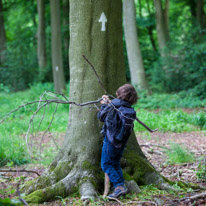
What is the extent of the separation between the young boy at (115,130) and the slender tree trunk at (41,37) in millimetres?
19281

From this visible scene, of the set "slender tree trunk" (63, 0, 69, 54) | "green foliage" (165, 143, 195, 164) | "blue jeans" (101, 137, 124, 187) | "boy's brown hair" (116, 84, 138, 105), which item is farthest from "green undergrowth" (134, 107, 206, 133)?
"slender tree trunk" (63, 0, 69, 54)

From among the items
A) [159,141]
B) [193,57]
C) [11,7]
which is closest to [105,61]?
[159,141]

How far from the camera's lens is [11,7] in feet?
90.9

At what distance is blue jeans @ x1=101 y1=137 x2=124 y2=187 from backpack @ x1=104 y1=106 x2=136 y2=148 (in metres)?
0.14

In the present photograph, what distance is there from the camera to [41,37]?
2375 cm

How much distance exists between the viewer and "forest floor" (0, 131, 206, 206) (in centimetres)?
429

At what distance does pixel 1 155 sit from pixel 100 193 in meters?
3.00

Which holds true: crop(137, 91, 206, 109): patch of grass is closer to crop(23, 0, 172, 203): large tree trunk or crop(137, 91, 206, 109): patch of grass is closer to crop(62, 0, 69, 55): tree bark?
crop(23, 0, 172, 203): large tree trunk

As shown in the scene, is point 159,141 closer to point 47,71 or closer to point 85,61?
point 85,61

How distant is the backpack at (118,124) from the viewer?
4.30 m

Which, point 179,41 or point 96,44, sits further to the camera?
point 179,41

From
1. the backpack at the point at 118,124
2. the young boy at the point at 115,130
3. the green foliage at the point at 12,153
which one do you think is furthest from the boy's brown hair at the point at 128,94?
the green foliage at the point at 12,153

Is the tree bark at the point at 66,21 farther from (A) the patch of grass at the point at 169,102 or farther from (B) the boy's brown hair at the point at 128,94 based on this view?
(B) the boy's brown hair at the point at 128,94

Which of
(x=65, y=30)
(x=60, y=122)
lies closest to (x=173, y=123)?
(x=60, y=122)
